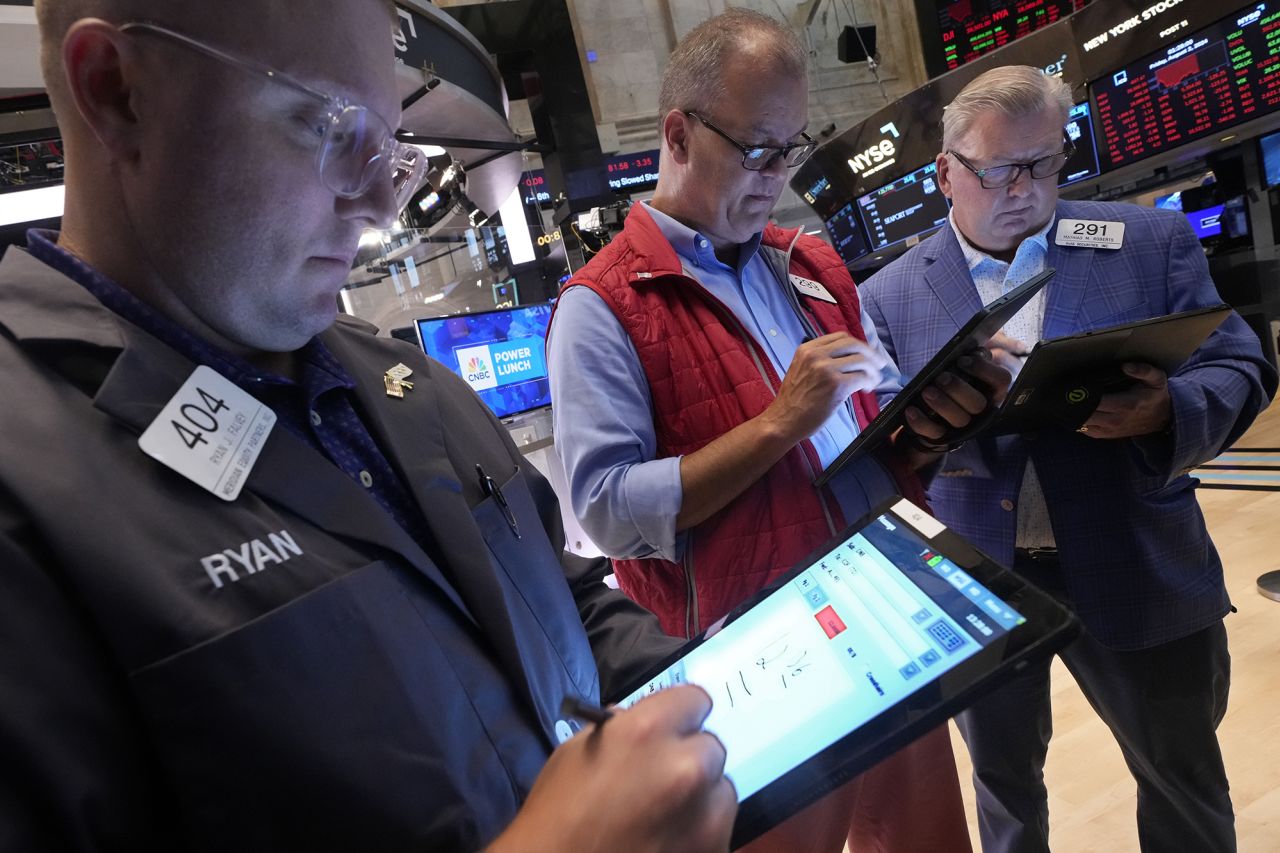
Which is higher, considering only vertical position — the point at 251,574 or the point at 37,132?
the point at 37,132

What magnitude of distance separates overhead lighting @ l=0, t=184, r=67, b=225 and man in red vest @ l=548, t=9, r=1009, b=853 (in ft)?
13.6

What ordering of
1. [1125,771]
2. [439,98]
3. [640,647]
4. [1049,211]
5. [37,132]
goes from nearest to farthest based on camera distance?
[640,647] → [1049,211] → [1125,771] → [37,132] → [439,98]

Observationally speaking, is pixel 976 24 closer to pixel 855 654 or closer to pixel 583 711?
pixel 855 654

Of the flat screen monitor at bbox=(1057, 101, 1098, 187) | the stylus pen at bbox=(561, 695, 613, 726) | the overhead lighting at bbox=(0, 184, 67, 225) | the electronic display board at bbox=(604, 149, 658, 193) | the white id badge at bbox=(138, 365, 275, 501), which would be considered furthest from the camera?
the electronic display board at bbox=(604, 149, 658, 193)

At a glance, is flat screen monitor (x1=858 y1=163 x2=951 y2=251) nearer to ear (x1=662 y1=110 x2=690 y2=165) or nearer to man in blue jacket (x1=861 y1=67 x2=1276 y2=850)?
man in blue jacket (x1=861 y1=67 x2=1276 y2=850)

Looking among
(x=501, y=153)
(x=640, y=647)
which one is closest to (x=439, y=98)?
(x=501, y=153)

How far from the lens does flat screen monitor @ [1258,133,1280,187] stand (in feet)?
15.7

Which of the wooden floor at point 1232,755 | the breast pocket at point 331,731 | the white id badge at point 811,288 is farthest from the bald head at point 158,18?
the wooden floor at point 1232,755

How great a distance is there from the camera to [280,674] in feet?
2.04

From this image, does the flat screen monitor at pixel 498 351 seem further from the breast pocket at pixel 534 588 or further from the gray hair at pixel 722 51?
the breast pocket at pixel 534 588

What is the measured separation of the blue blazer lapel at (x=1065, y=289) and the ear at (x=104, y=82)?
1698mm

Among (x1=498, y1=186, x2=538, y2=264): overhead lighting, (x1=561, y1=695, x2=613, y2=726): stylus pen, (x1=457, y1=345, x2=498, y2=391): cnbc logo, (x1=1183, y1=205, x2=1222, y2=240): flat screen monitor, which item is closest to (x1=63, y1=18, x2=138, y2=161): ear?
(x1=561, y1=695, x2=613, y2=726): stylus pen

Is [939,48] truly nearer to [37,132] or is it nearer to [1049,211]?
[1049,211]

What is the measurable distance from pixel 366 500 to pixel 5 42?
120 inches
